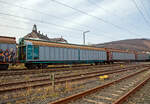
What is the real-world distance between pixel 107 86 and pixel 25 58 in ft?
36.9

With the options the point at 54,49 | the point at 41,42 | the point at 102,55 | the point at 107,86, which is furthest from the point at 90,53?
the point at 107,86

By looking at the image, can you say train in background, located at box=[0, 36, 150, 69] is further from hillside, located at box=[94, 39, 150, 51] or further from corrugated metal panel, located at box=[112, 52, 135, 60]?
hillside, located at box=[94, 39, 150, 51]

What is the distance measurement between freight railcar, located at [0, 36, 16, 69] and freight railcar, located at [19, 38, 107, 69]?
1.41 meters

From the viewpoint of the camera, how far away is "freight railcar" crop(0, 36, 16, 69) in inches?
546

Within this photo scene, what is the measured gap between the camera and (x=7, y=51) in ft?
46.7

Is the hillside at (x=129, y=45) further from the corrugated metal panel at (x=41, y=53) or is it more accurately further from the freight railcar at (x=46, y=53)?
the corrugated metal panel at (x=41, y=53)

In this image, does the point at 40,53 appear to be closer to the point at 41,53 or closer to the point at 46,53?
the point at 41,53

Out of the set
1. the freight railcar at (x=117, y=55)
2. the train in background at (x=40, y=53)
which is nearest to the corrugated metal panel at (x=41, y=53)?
the train in background at (x=40, y=53)

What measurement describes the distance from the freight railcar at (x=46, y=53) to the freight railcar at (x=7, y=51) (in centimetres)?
141

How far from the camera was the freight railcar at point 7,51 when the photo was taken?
13860 mm

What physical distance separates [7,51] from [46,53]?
470 centimetres

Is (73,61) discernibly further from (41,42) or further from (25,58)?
(25,58)

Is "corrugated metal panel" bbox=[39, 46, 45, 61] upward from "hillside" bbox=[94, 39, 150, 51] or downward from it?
downward

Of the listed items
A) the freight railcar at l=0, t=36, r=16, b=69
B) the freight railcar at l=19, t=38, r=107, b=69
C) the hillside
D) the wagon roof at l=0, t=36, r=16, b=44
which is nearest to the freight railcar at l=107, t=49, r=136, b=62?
the freight railcar at l=19, t=38, r=107, b=69
